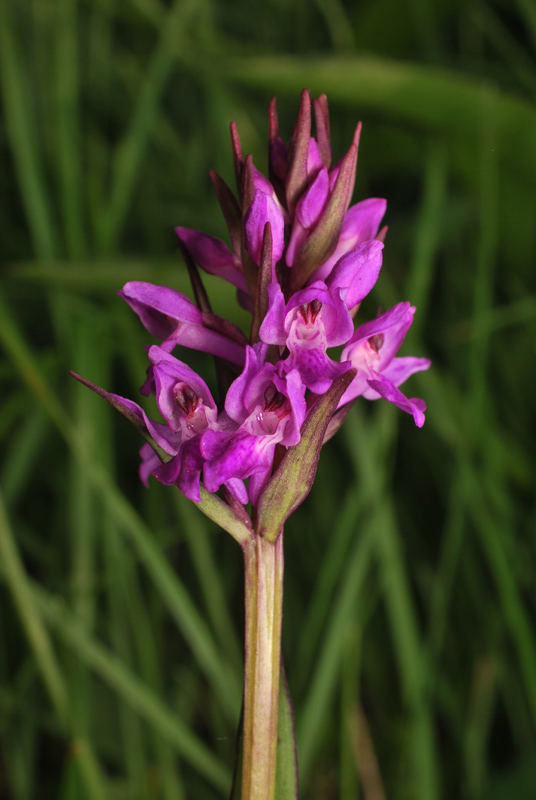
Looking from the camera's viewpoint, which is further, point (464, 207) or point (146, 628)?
point (464, 207)

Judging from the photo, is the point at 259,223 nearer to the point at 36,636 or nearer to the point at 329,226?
the point at 329,226

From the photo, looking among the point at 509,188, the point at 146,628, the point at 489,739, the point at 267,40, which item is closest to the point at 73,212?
the point at 146,628

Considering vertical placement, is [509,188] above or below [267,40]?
below

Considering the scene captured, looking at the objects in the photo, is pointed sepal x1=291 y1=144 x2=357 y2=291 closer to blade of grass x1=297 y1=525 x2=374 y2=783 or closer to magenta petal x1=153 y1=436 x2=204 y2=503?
magenta petal x1=153 y1=436 x2=204 y2=503

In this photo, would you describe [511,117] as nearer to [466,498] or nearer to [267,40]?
[466,498]

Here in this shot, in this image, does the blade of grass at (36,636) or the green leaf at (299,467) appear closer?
the green leaf at (299,467)

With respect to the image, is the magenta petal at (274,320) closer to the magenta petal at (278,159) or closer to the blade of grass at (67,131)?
the magenta petal at (278,159)

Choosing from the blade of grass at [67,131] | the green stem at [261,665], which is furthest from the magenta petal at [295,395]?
the blade of grass at [67,131]
